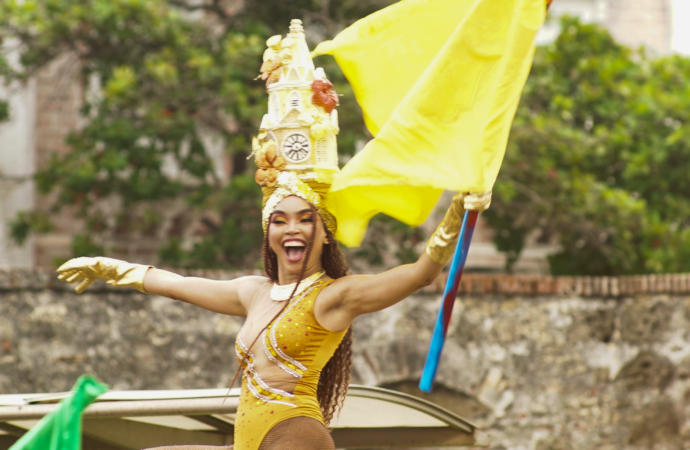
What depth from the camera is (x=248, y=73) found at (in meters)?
6.84

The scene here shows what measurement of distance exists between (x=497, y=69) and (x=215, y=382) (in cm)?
407

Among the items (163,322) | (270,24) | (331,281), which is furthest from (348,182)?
(270,24)

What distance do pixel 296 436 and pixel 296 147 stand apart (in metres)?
0.99

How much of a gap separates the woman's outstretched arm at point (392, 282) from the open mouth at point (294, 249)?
16 centimetres

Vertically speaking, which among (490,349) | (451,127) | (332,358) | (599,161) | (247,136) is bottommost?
(332,358)

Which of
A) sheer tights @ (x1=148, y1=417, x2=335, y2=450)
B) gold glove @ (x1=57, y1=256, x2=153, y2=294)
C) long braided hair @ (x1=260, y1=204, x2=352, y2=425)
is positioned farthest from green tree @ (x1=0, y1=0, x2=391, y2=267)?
sheer tights @ (x1=148, y1=417, x2=335, y2=450)

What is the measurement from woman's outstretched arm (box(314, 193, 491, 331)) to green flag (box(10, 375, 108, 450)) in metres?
0.84

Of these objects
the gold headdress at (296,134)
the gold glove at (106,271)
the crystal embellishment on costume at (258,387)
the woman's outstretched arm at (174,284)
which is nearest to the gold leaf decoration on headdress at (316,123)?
the gold headdress at (296,134)

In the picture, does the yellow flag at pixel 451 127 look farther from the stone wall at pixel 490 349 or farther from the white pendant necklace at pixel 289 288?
the stone wall at pixel 490 349

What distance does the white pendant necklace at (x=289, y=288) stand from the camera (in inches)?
113

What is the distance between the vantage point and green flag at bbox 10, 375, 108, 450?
8.25 feet

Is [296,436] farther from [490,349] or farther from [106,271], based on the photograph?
[490,349]

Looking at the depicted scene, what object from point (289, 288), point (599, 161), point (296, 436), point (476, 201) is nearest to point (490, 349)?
point (599, 161)

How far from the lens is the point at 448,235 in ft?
8.04
